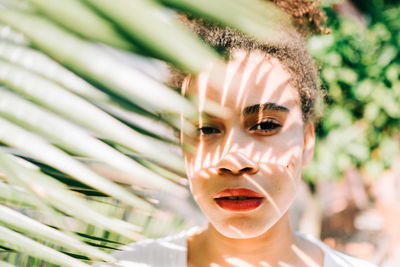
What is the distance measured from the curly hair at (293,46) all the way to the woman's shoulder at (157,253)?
19.6 inches

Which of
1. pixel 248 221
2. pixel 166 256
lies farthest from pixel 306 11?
pixel 166 256

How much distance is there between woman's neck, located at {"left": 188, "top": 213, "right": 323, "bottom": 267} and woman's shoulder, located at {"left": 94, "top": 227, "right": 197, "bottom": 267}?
35mm

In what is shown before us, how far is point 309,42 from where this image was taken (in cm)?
158

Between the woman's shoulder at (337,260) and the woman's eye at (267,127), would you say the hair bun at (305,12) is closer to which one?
the woman's eye at (267,127)

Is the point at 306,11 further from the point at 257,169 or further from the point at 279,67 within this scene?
the point at 257,169

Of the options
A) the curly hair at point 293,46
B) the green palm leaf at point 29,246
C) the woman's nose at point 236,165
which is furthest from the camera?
the curly hair at point 293,46

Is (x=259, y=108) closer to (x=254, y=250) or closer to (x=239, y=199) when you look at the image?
(x=239, y=199)

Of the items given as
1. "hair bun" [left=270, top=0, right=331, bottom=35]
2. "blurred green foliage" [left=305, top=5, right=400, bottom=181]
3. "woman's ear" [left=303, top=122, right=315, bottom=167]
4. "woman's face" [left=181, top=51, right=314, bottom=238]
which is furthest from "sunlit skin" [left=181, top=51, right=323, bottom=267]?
"blurred green foliage" [left=305, top=5, right=400, bottom=181]

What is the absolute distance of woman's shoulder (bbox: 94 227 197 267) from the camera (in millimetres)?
1144

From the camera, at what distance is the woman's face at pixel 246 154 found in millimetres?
905

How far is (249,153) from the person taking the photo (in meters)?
0.92

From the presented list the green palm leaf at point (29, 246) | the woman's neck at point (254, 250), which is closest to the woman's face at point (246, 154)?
the woman's neck at point (254, 250)

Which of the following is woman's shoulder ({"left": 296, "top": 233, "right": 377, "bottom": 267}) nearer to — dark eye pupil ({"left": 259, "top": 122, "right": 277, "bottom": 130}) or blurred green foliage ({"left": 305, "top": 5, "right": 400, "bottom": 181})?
dark eye pupil ({"left": 259, "top": 122, "right": 277, "bottom": 130})

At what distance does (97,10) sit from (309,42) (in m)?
1.55
